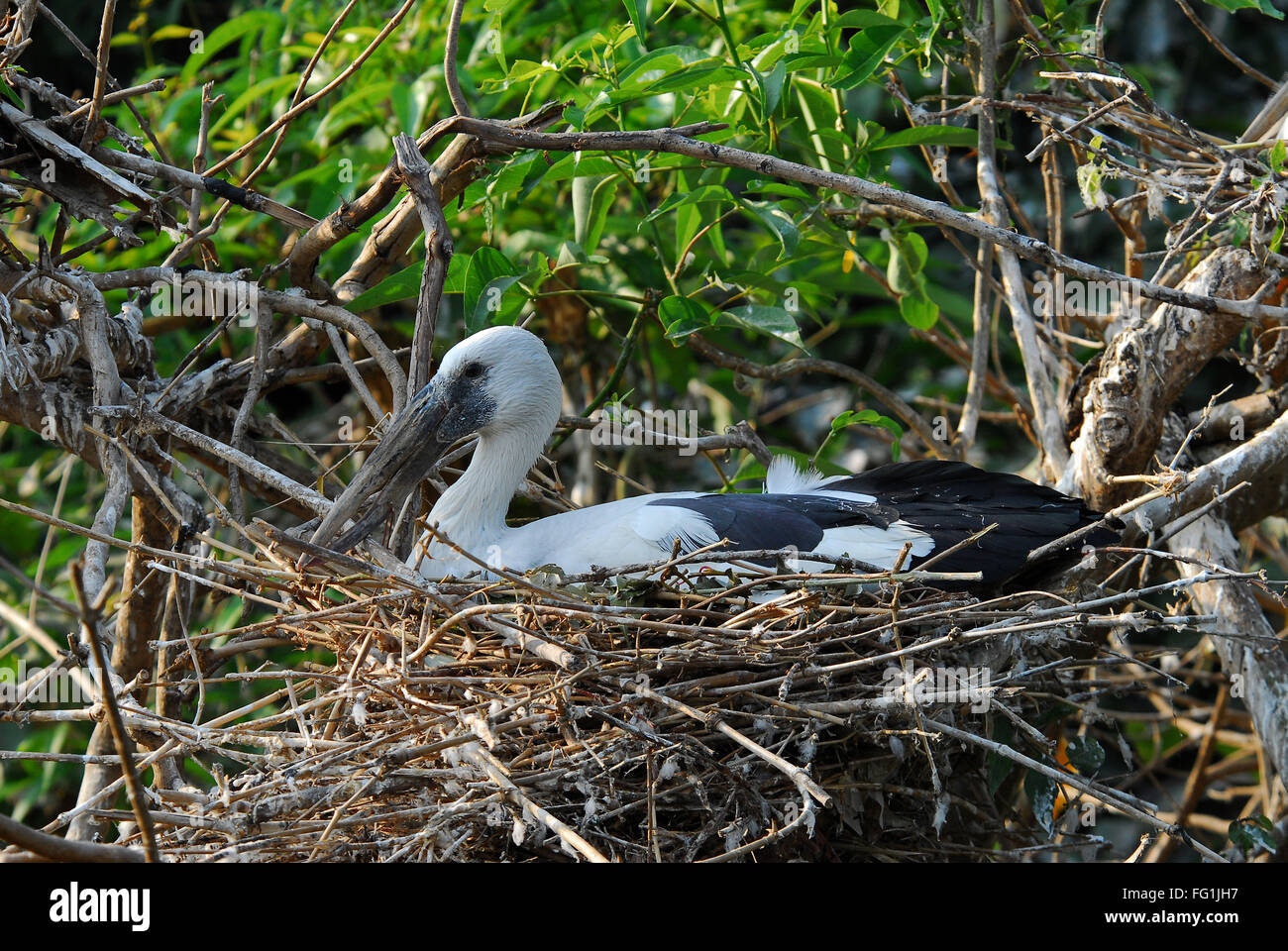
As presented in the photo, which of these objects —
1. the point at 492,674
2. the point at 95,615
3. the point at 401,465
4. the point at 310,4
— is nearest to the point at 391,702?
the point at 492,674

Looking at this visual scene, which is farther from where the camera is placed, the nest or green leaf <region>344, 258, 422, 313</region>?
green leaf <region>344, 258, 422, 313</region>

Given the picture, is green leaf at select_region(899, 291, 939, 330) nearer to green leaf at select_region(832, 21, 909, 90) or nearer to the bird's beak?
green leaf at select_region(832, 21, 909, 90)

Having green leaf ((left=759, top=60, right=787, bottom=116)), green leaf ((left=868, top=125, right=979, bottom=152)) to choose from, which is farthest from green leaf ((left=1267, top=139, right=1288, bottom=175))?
green leaf ((left=759, top=60, right=787, bottom=116))

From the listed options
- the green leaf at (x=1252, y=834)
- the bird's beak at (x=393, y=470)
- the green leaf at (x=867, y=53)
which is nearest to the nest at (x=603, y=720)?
the bird's beak at (x=393, y=470)

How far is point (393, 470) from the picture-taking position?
10.4ft

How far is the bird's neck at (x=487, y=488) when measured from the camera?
11.1 ft

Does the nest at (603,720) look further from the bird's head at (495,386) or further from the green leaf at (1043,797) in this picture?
the bird's head at (495,386)

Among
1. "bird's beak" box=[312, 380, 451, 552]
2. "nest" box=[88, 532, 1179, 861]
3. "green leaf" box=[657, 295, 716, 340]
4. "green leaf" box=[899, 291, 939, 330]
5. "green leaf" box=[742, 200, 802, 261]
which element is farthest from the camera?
"green leaf" box=[899, 291, 939, 330]

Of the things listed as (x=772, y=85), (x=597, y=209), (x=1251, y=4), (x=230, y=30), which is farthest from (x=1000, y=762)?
(x=230, y=30)

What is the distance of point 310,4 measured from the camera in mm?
5051

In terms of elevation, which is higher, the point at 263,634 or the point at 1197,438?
the point at 1197,438

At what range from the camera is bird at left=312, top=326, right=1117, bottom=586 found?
306 cm
